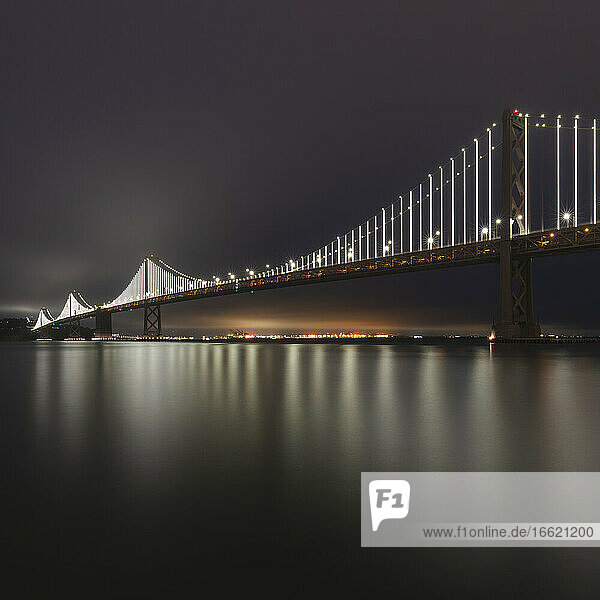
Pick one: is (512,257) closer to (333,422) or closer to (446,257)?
(446,257)

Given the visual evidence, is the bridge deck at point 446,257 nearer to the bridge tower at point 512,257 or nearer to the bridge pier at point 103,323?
the bridge tower at point 512,257

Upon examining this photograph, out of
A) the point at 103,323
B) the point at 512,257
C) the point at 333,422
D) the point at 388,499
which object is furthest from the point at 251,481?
the point at 103,323

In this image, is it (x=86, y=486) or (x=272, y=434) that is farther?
(x=272, y=434)

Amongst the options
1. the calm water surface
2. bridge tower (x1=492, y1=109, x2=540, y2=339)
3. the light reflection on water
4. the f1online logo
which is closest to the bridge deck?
bridge tower (x1=492, y1=109, x2=540, y2=339)

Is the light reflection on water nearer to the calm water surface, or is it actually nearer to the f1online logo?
the calm water surface

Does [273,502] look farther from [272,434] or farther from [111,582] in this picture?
[272,434]

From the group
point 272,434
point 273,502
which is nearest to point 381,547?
point 273,502
